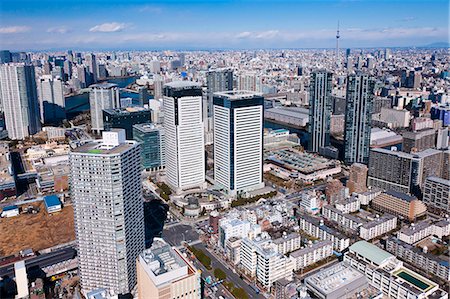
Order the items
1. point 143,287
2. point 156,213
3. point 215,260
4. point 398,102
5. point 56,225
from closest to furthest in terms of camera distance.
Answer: point 143,287 < point 215,260 < point 56,225 < point 156,213 < point 398,102

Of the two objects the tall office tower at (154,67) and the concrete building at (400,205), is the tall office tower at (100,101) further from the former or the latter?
the tall office tower at (154,67)

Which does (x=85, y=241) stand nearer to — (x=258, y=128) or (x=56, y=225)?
(x=56, y=225)

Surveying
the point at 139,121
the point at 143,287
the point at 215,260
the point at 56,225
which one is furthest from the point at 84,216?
the point at 139,121

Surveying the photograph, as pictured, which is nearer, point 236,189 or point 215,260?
point 215,260

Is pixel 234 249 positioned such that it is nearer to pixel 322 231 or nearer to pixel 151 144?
pixel 322 231

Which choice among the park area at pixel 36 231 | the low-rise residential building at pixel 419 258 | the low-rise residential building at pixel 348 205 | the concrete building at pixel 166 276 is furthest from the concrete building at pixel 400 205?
the park area at pixel 36 231

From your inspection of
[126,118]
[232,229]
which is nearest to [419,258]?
[232,229]
